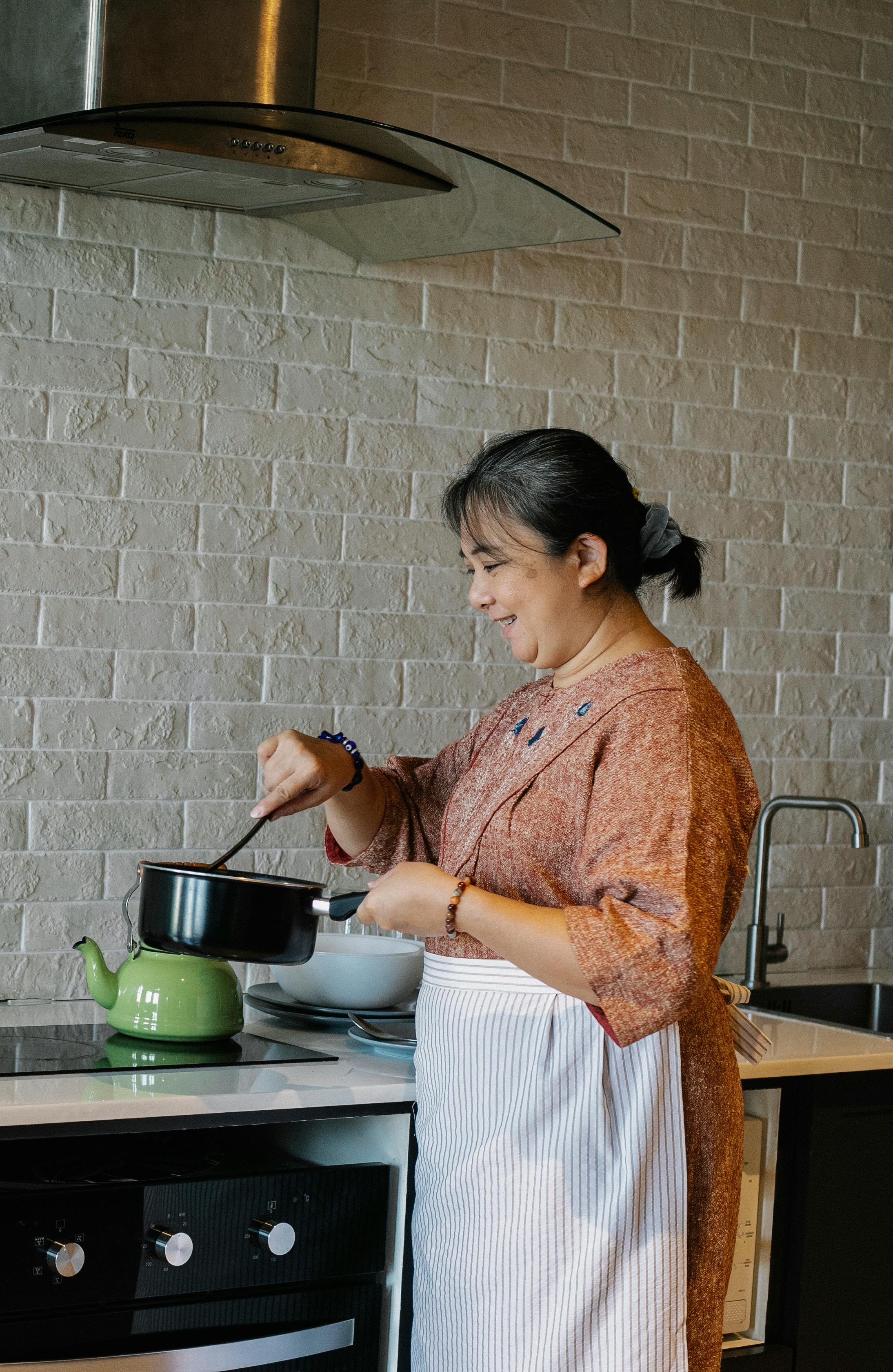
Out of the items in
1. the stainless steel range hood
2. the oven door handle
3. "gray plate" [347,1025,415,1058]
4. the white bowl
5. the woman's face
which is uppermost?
the stainless steel range hood

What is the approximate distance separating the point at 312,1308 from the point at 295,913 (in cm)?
48

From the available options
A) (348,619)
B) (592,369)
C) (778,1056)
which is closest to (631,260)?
(592,369)

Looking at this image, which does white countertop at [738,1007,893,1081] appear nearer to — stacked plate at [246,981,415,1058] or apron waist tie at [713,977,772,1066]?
apron waist tie at [713,977,772,1066]

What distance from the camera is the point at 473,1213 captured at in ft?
5.12

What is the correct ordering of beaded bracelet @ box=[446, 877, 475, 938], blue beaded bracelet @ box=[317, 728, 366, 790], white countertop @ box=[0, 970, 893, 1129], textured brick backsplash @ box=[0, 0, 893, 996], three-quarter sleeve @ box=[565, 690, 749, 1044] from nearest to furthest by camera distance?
1. three-quarter sleeve @ box=[565, 690, 749, 1044]
2. beaded bracelet @ box=[446, 877, 475, 938]
3. white countertop @ box=[0, 970, 893, 1129]
4. blue beaded bracelet @ box=[317, 728, 366, 790]
5. textured brick backsplash @ box=[0, 0, 893, 996]

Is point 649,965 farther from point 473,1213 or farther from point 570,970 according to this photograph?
point 473,1213

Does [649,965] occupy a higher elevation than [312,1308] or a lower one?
higher

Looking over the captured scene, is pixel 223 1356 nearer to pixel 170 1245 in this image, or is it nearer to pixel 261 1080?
pixel 170 1245

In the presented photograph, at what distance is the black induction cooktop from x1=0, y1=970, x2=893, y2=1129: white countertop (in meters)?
0.02

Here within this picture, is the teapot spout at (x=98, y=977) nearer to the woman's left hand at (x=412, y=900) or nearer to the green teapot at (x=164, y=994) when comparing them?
the green teapot at (x=164, y=994)

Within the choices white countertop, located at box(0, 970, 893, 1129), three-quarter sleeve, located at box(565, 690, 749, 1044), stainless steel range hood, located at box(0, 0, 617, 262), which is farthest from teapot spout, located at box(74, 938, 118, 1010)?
stainless steel range hood, located at box(0, 0, 617, 262)

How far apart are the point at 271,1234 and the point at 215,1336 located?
13cm

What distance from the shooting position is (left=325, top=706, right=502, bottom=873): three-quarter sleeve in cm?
199

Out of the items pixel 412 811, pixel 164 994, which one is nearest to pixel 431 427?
pixel 412 811
